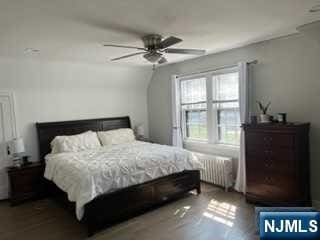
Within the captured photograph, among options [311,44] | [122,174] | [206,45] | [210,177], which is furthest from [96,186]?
[311,44]

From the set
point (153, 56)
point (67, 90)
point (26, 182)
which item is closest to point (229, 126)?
point (153, 56)

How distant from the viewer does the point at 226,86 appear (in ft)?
13.7

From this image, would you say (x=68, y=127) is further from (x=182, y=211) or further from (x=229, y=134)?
(x=229, y=134)

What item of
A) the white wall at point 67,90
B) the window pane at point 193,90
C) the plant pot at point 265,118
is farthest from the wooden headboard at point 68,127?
the plant pot at point 265,118

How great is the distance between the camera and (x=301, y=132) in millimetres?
2918

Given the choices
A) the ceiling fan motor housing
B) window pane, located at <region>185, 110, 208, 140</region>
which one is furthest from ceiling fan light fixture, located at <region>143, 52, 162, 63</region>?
window pane, located at <region>185, 110, 208, 140</region>

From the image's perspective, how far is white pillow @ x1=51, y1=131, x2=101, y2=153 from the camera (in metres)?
4.12

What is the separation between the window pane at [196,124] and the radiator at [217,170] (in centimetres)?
53

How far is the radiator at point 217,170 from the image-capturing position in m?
3.95

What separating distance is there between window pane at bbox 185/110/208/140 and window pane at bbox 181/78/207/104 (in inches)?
10.6

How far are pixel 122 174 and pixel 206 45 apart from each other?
237 cm

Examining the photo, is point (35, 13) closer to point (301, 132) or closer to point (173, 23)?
point (173, 23)

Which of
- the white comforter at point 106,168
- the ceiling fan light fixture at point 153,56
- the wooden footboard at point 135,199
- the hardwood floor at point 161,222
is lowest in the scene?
the hardwood floor at point 161,222

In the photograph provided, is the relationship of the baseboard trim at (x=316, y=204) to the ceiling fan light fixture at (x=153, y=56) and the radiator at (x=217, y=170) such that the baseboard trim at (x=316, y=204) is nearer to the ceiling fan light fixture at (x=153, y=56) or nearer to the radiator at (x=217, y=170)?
the radiator at (x=217, y=170)
